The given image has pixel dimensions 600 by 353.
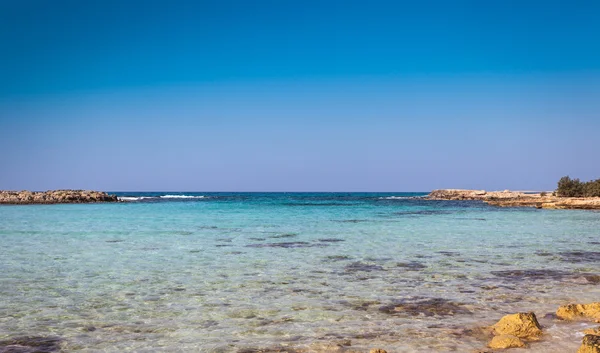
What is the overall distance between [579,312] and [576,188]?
6546 cm

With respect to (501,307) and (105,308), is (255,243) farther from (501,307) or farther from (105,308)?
(501,307)

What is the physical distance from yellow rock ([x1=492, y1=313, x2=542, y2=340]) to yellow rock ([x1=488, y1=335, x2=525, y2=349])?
0.95ft

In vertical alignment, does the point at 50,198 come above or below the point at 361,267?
above

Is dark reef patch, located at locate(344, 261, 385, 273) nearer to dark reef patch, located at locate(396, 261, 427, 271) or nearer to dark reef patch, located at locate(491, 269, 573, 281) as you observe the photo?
dark reef patch, located at locate(396, 261, 427, 271)

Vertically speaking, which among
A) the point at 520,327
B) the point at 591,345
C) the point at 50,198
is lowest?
the point at 520,327

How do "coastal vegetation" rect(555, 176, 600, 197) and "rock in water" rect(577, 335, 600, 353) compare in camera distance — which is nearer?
"rock in water" rect(577, 335, 600, 353)

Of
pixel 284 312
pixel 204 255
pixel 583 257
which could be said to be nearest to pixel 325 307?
pixel 284 312

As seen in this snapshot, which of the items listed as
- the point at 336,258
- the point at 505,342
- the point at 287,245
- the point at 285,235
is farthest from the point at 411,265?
the point at 285,235

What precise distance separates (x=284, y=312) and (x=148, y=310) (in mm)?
2592

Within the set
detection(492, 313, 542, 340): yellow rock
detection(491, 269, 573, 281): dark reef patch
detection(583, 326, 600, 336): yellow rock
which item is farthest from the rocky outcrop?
detection(583, 326, 600, 336): yellow rock

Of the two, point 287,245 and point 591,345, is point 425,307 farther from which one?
point 287,245

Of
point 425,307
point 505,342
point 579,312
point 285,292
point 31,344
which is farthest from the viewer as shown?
point 285,292

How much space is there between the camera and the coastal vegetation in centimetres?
6134

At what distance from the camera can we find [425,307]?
30.2 feet
